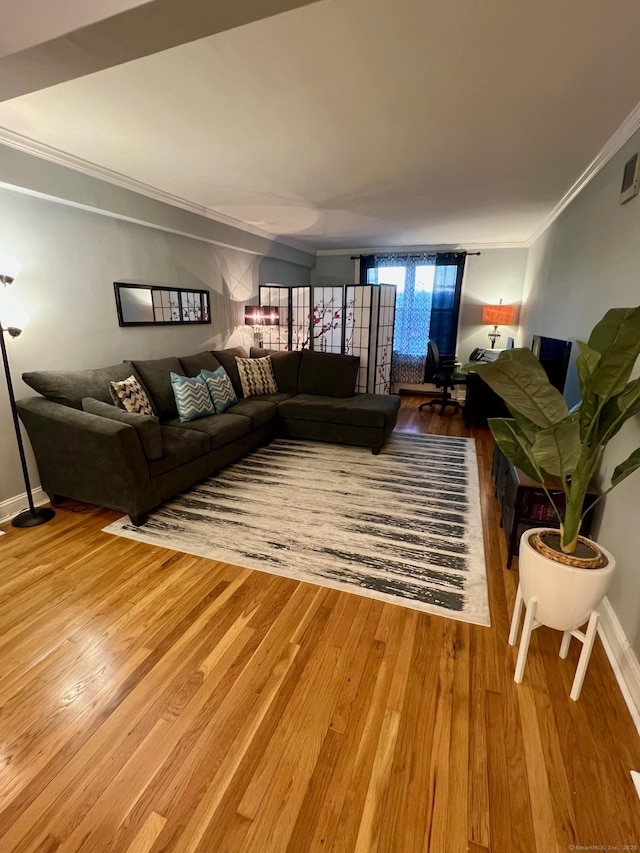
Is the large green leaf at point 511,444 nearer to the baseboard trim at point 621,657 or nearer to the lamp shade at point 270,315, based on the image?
the baseboard trim at point 621,657

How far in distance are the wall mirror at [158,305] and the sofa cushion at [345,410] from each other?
1.43 metres

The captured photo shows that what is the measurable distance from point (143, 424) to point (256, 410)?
4.67ft

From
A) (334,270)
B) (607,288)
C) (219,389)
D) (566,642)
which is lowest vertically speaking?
(566,642)

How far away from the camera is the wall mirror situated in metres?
3.50

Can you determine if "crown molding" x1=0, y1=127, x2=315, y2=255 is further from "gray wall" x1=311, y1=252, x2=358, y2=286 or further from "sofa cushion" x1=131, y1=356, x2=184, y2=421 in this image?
"gray wall" x1=311, y1=252, x2=358, y2=286

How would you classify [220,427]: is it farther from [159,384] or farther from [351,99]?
[351,99]

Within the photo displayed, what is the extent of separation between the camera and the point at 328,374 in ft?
14.7

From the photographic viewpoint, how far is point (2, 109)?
6.87 ft

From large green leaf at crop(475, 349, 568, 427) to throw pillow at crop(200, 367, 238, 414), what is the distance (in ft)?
9.31

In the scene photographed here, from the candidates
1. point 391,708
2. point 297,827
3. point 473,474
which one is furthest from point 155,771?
point 473,474

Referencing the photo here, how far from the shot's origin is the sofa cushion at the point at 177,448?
2654 mm

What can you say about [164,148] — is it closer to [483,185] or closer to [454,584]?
[483,185]

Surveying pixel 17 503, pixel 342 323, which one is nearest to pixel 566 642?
pixel 17 503

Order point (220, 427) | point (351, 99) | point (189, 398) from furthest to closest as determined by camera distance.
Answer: point (189, 398)
point (220, 427)
point (351, 99)
